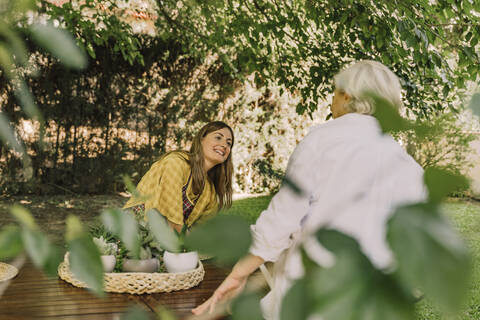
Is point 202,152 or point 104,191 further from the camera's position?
point 104,191

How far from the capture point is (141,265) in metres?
2.03

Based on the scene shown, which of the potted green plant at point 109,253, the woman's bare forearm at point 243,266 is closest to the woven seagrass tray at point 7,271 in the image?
the potted green plant at point 109,253

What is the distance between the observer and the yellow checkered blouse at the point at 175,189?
10.4ft

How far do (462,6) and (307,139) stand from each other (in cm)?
275

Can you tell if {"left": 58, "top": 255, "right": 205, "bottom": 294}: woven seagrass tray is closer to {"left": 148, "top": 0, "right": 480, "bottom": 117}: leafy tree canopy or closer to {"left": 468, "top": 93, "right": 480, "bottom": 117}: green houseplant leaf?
{"left": 148, "top": 0, "right": 480, "bottom": 117}: leafy tree canopy

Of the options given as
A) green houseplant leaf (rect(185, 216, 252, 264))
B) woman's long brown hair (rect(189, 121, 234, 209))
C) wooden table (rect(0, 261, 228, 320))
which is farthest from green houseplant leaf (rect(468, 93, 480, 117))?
woman's long brown hair (rect(189, 121, 234, 209))

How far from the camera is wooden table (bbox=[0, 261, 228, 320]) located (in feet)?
5.38

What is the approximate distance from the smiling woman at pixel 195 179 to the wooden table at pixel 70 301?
1140mm

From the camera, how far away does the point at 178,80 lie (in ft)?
29.5

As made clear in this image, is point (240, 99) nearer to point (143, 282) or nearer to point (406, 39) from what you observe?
point (406, 39)

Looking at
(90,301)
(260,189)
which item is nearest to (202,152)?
(90,301)

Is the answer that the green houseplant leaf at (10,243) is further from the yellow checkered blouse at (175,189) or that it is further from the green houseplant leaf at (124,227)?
the yellow checkered blouse at (175,189)

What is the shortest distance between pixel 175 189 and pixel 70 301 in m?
1.52

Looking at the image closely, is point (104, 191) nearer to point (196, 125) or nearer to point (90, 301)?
point (196, 125)
